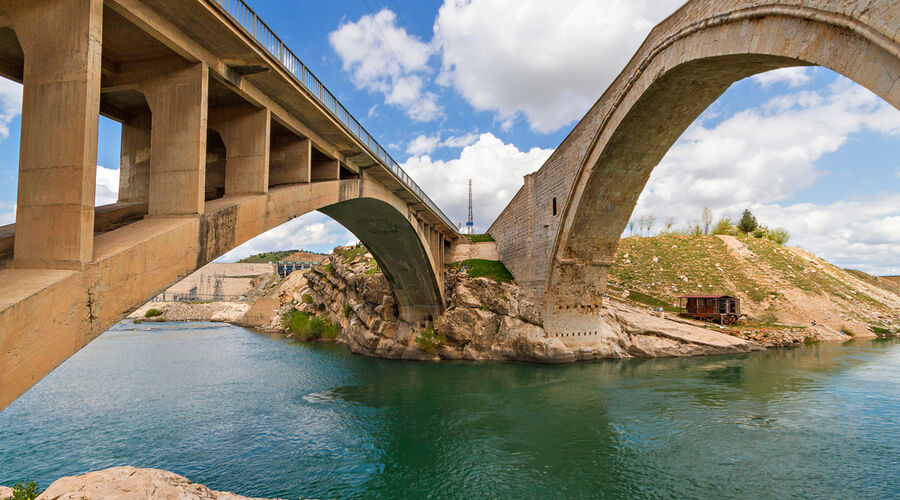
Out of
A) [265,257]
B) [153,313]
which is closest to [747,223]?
[153,313]

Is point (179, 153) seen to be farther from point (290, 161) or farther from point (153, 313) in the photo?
point (153, 313)

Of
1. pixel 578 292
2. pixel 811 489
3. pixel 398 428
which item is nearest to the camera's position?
pixel 811 489

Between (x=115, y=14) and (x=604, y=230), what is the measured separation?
20.0 m

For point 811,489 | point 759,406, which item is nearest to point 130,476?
point 811,489

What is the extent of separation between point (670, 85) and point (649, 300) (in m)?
26.3

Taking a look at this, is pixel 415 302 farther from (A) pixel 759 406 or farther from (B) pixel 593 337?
(A) pixel 759 406

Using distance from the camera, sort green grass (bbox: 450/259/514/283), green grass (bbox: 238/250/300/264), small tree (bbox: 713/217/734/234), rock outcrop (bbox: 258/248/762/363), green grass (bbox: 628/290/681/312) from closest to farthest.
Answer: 1. rock outcrop (bbox: 258/248/762/363)
2. green grass (bbox: 450/259/514/283)
3. green grass (bbox: 628/290/681/312)
4. small tree (bbox: 713/217/734/234)
5. green grass (bbox: 238/250/300/264)

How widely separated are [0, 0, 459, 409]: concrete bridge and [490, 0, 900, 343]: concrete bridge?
9.54 metres

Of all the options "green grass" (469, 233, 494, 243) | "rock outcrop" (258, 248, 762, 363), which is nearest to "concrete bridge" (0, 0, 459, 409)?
"rock outcrop" (258, 248, 762, 363)

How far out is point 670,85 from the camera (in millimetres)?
12953

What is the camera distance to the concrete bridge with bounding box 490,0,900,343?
5.94 metres

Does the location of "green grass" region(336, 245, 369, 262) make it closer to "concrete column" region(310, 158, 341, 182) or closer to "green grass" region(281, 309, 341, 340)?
"green grass" region(281, 309, 341, 340)

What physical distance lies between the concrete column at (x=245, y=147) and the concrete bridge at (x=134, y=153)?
0.09 ft

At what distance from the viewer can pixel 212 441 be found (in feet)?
Result: 37.8
